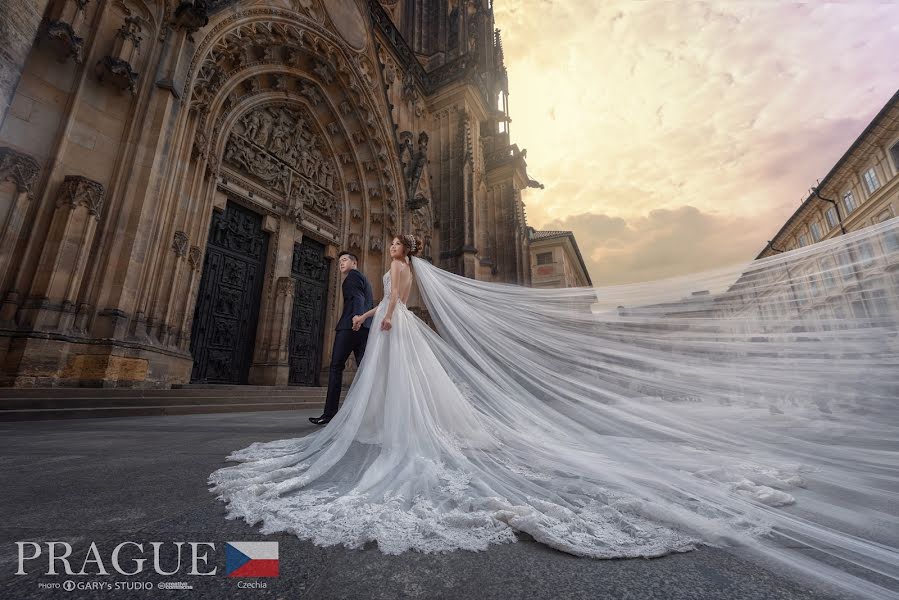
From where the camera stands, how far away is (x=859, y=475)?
72.4 inches

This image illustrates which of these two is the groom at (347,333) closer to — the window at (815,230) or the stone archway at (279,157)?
the stone archway at (279,157)

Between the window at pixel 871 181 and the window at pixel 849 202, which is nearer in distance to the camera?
the window at pixel 871 181

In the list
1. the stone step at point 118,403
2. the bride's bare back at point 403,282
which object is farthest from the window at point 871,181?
the stone step at point 118,403

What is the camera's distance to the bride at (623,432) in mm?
1317

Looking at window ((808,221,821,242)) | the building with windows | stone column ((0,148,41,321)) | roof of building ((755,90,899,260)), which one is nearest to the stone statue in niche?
stone column ((0,148,41,321))

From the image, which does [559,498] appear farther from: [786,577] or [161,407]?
[161,407]

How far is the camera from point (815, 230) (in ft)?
81.0

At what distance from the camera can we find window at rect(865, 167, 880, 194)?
18266 mm

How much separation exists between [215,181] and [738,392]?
361 inches

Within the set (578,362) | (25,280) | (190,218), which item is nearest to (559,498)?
(578,362)

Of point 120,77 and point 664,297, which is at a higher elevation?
point 120,77

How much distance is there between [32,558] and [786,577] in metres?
2.13

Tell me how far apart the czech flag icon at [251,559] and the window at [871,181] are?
27656mm

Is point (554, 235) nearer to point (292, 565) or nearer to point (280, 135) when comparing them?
point (280, 135)
